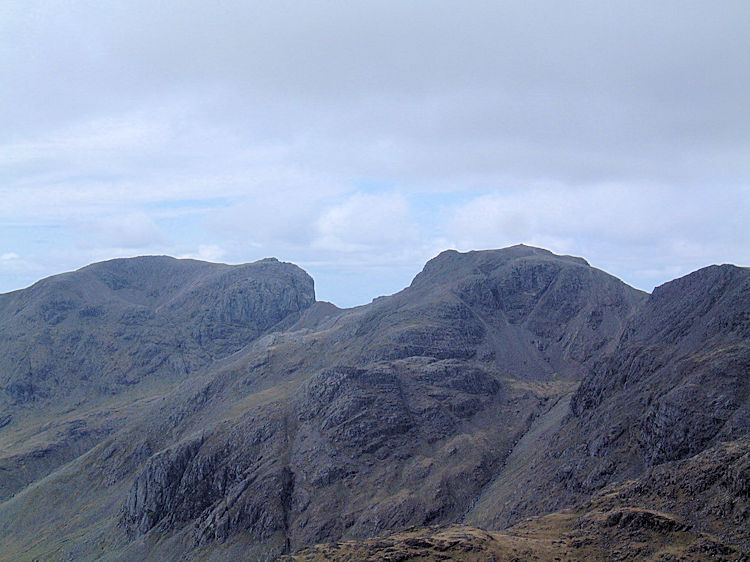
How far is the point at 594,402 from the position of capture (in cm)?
10550

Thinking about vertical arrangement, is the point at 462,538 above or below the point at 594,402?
below

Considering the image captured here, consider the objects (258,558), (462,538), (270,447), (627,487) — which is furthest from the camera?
(270,447)

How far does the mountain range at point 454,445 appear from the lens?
60844 mm

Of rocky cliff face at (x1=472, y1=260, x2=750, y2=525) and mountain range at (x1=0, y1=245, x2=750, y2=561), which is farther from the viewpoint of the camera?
rocky cliff face at (x1=472, y1=260, x2=750, y2=525)

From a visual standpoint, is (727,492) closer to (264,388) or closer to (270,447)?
(270,447)

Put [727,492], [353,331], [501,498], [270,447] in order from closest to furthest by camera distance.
A: [727,492], [501,498], [270,447], [353,331]

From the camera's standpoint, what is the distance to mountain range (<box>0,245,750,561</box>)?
200 ft

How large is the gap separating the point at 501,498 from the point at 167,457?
7829cm

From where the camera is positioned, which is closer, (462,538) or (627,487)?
(462,538)

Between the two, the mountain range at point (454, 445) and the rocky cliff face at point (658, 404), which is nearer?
the mountain range at point (454, 445)

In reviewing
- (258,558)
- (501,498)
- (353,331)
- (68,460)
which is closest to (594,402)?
(501,498)

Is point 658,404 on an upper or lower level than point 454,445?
upper

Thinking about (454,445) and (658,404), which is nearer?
(658,404)

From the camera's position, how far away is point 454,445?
121 m
